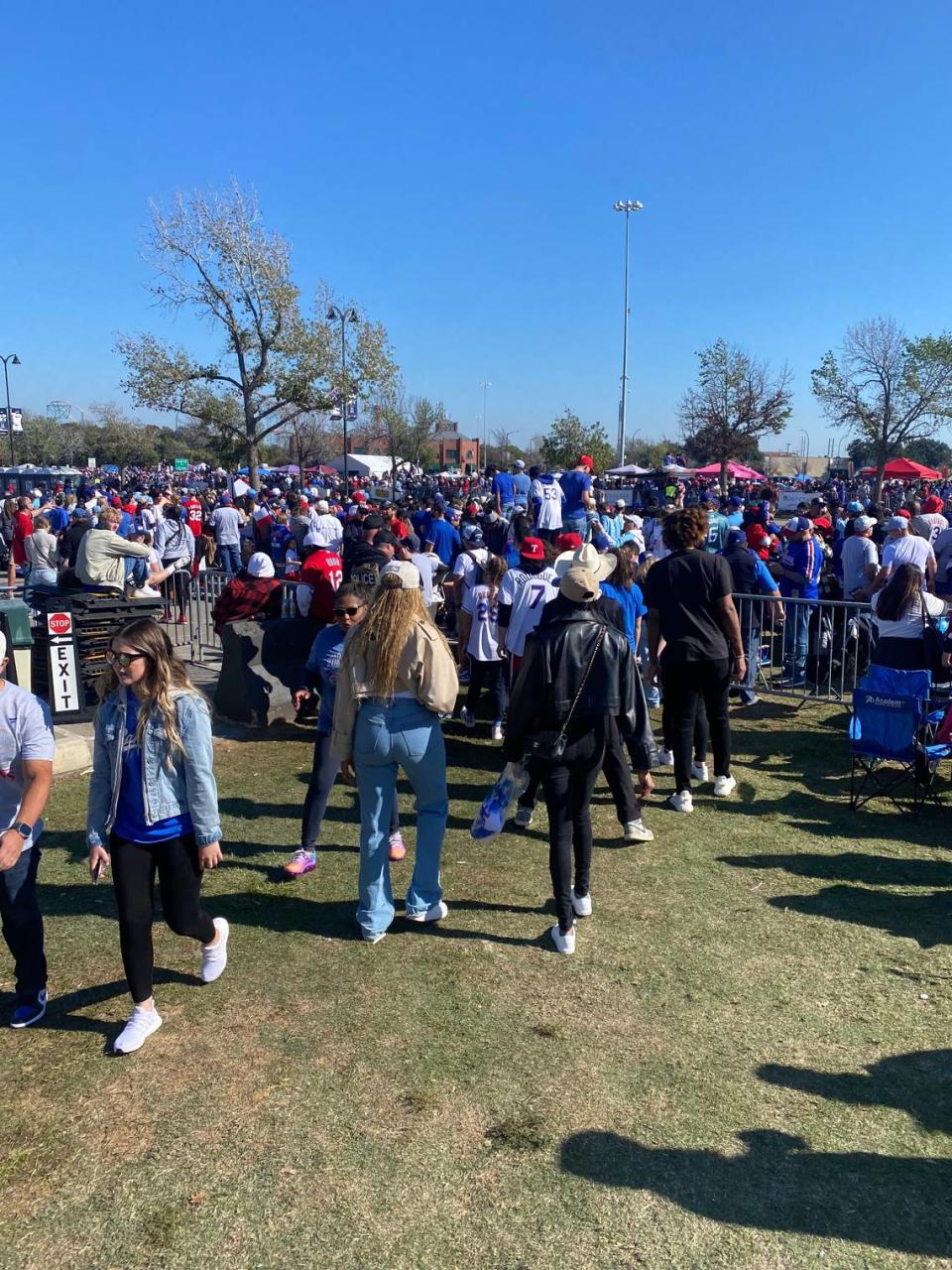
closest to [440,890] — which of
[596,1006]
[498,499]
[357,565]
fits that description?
[596,1006]

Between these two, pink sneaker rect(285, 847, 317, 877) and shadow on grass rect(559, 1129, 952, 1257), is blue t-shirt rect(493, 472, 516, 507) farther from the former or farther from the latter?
shadow on grass rect(559, 1129, 952, 1257)

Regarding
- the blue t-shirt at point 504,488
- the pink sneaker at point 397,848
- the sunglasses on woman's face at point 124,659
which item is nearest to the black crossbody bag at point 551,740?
the pink sneaker at point 397,848

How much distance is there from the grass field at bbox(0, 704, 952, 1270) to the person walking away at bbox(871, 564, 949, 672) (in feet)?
6.25

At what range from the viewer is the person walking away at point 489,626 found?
7.93 metres

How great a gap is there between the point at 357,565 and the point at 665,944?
375 centimetres

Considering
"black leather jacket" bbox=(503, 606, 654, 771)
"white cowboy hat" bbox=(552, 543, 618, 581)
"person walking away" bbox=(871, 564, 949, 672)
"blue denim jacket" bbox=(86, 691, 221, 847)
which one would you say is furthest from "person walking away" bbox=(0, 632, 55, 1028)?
"person walking away" bbox=(871, 564, 949, 672)

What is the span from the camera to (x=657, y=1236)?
2830 millimetres

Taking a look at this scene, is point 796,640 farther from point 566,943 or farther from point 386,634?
point 386,634

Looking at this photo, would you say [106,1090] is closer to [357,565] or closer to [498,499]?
[357,565]

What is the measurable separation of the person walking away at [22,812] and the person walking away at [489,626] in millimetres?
4627

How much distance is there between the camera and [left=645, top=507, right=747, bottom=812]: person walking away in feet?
20.7

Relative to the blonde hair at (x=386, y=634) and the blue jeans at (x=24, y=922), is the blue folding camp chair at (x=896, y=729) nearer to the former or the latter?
the blonde hair at (x=386, y=634)

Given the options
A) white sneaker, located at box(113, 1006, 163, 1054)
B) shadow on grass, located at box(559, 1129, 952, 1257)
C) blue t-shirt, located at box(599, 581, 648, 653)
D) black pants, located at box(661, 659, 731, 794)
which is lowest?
shadow on grass, located at box(559, 1129, 952, 1257)

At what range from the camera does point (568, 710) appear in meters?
4.50
